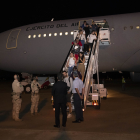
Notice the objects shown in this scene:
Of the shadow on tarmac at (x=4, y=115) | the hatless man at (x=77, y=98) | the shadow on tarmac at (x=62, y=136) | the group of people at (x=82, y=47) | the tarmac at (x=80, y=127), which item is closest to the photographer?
the shadow on tarmac at (x=62, y=136)

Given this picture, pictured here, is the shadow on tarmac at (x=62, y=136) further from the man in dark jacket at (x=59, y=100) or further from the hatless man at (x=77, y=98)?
the hatless man at (x=77, y=98)

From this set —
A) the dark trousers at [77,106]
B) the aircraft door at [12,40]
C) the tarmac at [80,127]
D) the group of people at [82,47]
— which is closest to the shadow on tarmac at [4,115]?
the tarmac at [80,127]

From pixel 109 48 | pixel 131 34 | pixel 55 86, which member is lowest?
pixel 55 86

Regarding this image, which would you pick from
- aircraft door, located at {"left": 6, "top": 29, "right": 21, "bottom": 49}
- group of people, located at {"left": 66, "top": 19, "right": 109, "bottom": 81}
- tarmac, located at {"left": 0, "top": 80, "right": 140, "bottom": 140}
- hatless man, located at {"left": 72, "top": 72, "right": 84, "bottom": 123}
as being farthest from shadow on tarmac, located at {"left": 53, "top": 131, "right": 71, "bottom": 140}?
aircraft door, located at {"left": 6, "top": 29, "right": 21, "bottom": 49}

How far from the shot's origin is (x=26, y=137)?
5.25 meters

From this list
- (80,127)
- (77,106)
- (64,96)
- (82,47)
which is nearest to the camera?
(80,127)

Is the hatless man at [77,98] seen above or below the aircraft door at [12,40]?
below

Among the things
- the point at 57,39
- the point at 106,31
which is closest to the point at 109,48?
the point at 106,31

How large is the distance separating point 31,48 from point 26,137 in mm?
11001

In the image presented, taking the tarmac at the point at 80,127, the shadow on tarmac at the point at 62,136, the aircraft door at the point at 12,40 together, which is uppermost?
the aircraft door at the point at 12,40

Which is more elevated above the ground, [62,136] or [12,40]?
[12,40]

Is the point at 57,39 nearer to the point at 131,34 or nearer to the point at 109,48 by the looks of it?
the point at 109,48

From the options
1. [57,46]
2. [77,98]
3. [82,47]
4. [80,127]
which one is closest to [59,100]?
[77,98]

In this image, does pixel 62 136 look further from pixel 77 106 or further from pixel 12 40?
pixel 12 40
